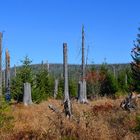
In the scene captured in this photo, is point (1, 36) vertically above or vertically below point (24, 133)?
above

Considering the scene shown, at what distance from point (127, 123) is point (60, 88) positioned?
4037 centimetres

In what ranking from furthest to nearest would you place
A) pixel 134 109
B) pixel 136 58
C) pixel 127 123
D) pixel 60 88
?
pixel 60 88 < pixel 136 58 < pixel 134 109 < pixel 127 123

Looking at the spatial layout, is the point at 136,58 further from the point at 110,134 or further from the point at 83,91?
the point at 110,134

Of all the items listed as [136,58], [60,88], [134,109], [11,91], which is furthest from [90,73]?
[134,109]

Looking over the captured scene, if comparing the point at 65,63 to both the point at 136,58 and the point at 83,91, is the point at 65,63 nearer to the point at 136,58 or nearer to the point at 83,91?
the point at 83,91

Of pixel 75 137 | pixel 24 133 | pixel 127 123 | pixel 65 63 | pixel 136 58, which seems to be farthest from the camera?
pixel 136 58

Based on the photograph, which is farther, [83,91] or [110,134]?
[83,91]

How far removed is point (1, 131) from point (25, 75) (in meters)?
25.9

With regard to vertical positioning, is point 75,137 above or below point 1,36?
below

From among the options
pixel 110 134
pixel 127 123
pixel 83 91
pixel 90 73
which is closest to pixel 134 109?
pixel 127 123

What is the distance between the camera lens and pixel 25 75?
39.0 m

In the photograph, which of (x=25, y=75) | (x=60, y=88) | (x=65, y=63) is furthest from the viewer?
(x=60, y=88)

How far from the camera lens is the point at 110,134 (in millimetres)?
12164

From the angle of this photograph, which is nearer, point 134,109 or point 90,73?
point 134,109
